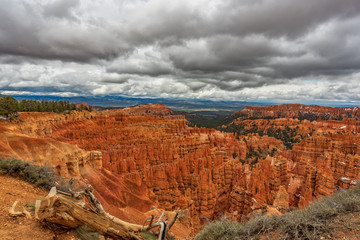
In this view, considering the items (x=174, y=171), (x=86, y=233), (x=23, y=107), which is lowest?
(x=174, y=171)

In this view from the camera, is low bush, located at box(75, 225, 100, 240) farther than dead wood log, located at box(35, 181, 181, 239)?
Yes

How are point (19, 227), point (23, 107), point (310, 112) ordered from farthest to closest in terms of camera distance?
point (310, 112), point (23, 107), point (19, 227)

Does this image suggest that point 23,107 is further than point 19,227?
Yes

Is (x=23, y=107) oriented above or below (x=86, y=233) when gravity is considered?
above

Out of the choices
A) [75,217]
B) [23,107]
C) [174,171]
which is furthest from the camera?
[23,107]

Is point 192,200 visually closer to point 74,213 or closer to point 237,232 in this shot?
point 237,232

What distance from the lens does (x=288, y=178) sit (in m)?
34.4

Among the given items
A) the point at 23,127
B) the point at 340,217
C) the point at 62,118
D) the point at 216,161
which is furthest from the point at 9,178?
the point at 62,118

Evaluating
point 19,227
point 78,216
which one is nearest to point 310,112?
point 78,216

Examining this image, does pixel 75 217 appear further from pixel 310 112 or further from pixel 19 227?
pixel 310 112

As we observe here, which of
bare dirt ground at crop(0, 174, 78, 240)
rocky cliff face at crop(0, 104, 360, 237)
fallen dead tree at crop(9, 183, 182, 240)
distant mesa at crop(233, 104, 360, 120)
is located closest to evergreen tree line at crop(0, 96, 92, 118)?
rocky cliff face at crop(0, 104, 360, 237)

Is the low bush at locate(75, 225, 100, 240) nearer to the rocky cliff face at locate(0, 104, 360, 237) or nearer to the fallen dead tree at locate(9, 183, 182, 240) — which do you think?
the fallen dead tree at locate(9, 183, 182, 240)

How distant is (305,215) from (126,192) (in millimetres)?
22806

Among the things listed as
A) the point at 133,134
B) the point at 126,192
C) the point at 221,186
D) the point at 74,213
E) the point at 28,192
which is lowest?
the point at 221,186
